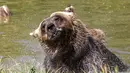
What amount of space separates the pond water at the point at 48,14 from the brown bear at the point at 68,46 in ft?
7.10

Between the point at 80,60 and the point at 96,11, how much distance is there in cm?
851

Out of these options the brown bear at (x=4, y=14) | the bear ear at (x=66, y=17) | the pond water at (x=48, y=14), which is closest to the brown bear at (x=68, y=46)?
the bear ear at (x=66, y=17)

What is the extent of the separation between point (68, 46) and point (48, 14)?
8391 millimetres

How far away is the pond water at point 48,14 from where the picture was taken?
11867 millimetres

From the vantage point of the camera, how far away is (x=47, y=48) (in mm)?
7383

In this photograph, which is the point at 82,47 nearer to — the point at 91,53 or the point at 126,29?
the point at 91,53

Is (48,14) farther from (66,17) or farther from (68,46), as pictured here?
(66,17)


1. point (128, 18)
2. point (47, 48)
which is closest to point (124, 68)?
point (47, 48)

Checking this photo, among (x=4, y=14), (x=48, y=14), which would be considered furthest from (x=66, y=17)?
(x=4, y=14)

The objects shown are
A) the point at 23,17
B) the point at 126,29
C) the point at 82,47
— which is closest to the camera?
the point at 82,47

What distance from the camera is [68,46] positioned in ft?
24.2

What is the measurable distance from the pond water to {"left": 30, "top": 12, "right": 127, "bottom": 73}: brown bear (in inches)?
85.2

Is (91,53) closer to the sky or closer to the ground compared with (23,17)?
closer to the sky

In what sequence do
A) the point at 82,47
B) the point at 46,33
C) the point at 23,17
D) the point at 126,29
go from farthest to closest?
the point at 23,17 → the point at 126,29 → the point at 82,47 → the point at 46,33
